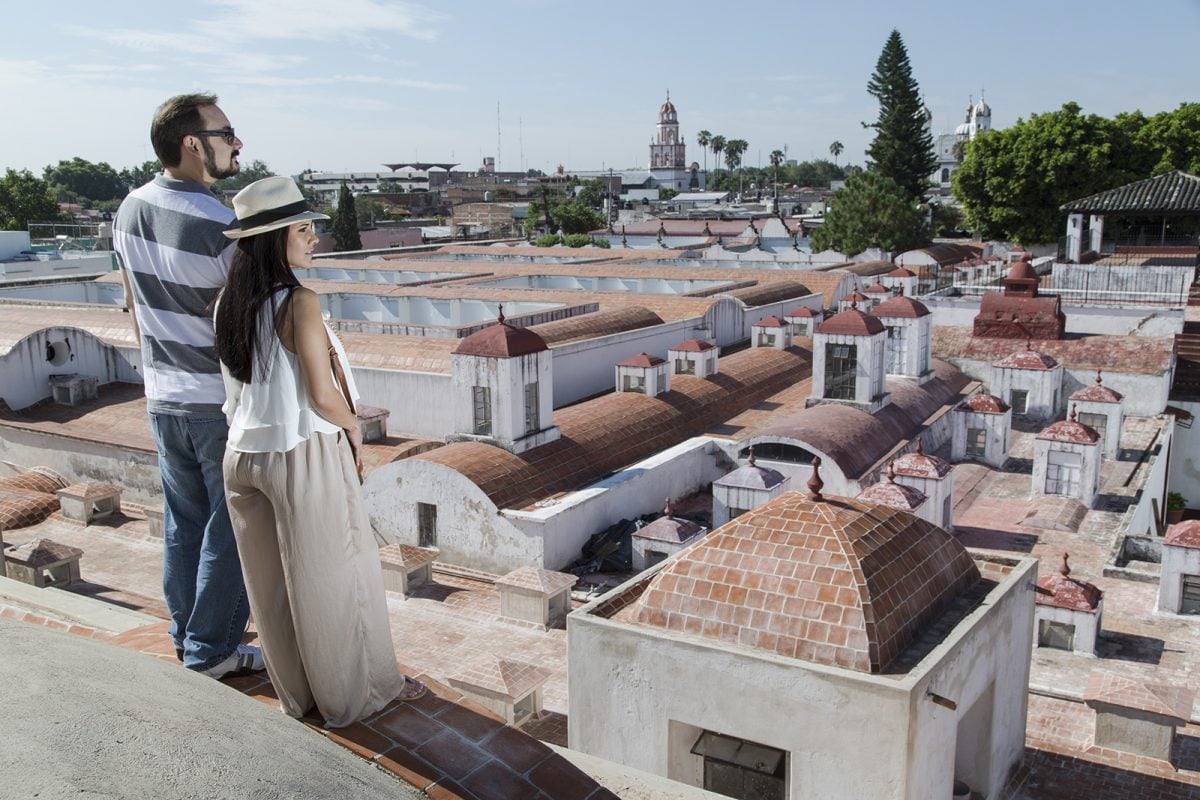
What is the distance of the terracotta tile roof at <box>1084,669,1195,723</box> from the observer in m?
11.2

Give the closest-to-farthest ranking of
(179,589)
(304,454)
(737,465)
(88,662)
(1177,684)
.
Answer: (88,662)
(304,454)
(179,589)
(1177,684)
(737,465)

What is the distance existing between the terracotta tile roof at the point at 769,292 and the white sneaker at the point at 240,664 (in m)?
27.2

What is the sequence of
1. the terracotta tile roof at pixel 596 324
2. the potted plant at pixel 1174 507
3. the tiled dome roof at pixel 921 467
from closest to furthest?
1. the tiled dome roof at pixel 921 467
2. the terracotta tile roof at pixel 596 324
3. the potted plant at pixel 1174 507

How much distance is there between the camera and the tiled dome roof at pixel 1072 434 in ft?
65.2

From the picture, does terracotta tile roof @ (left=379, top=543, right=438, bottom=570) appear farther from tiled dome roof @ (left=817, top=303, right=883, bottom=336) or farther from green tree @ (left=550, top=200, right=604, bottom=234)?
green tree @ (left=550, top=200, right=604, bottom=234)

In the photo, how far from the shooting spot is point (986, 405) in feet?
73.5

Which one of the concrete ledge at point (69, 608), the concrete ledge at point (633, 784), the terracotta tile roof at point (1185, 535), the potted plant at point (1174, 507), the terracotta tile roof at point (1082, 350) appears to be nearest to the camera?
the concrete ledge at point (633, 784)

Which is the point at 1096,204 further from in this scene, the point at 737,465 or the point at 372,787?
the point at 372,787

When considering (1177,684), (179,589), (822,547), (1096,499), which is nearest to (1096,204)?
(1096,499)

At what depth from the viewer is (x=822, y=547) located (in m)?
9.45

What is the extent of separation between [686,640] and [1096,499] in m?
14.4

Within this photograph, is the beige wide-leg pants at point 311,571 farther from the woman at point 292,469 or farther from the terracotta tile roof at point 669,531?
the terracotta tile roof at point 669,531

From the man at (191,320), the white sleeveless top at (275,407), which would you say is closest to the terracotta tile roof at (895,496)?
the man at (191,320)

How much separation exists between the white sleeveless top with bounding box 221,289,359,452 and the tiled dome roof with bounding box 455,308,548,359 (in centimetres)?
1356
